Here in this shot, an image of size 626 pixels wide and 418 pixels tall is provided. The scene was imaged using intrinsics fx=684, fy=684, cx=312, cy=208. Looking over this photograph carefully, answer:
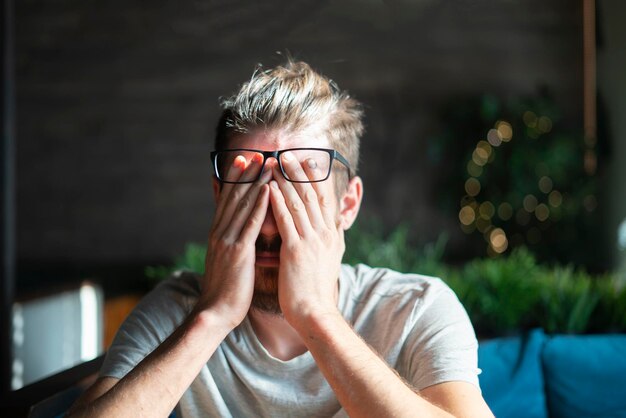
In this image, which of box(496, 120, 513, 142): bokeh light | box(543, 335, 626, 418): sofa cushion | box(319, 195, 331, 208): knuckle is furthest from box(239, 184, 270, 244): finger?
box(496, 120, 513, 142): bokeh light

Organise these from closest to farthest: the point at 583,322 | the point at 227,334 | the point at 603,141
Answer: the point at 227,334 → the point at 583,322 → the point at 603,141

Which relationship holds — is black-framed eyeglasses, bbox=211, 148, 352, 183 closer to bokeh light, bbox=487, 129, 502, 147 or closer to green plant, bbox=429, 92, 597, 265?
green plant, bbox=429, 92, 597, 265

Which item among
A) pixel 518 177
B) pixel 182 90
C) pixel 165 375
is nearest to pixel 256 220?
pixel 165 375

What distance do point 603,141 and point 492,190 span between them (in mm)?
876

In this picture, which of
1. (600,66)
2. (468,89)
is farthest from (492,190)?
(600,66)

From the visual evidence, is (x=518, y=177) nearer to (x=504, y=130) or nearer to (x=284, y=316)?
(x=504, y=130)

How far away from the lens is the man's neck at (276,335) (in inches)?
54.3

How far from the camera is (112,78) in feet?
18.5

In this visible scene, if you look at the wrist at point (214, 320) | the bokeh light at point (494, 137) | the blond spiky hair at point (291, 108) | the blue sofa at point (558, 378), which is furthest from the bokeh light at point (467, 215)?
the wrist at point (214, 320)

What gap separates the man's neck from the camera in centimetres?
138

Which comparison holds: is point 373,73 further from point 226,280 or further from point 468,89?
point 226,280

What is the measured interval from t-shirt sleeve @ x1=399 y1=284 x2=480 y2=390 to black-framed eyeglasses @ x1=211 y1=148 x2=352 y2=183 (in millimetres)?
326

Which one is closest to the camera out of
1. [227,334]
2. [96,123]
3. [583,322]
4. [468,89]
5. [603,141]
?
[227,334]

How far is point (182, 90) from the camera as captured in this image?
5578 mm
